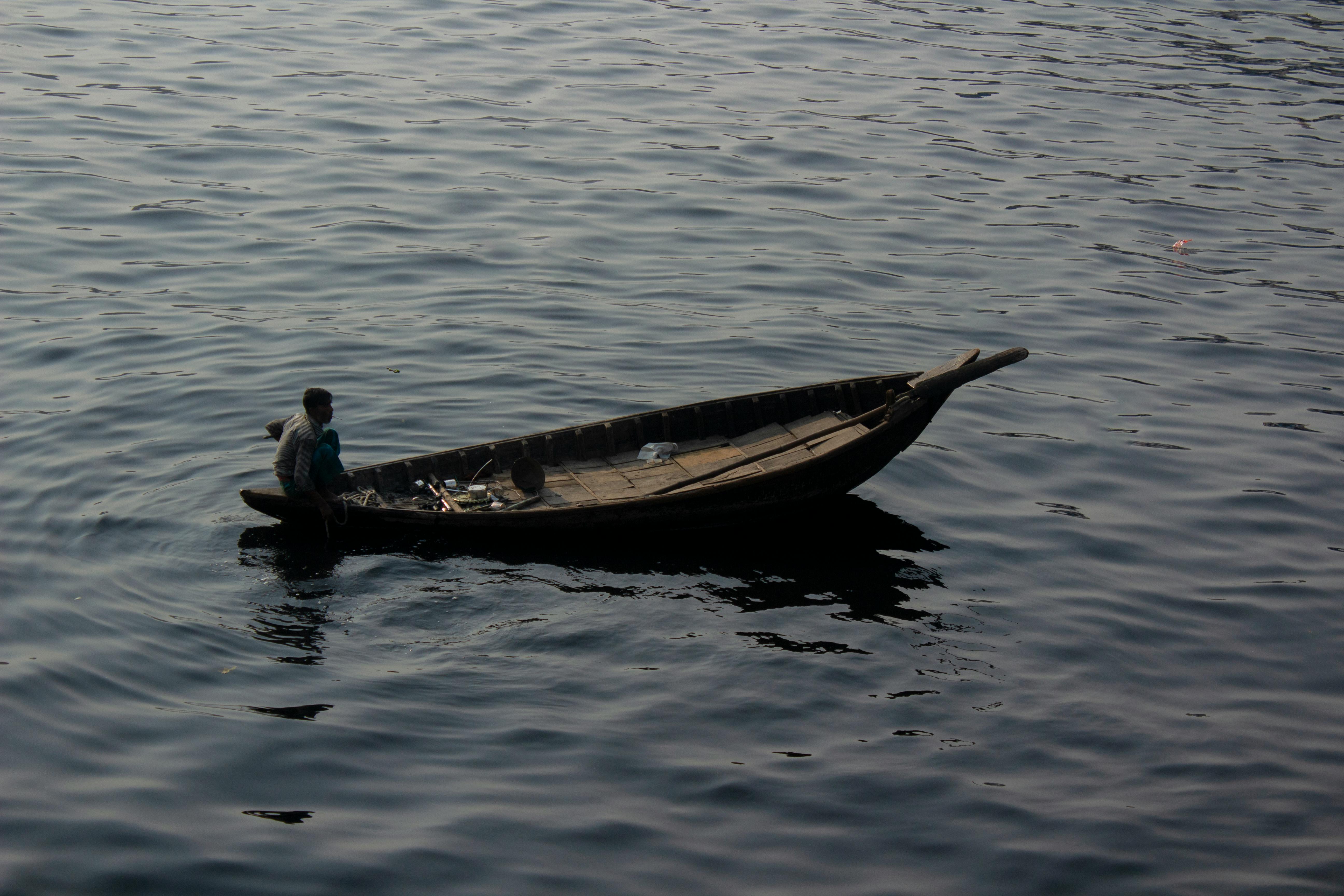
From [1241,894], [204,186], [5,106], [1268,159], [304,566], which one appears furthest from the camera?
[1268,159]

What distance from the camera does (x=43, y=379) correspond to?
15547 mm

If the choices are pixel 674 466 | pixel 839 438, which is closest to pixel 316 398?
pixel 674 466

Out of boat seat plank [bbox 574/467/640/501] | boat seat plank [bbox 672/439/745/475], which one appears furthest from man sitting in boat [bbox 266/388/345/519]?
boat seat plank [bbox 672/439/745/475]

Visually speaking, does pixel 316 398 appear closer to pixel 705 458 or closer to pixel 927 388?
pixel 705 458

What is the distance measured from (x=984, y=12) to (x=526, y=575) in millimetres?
32220

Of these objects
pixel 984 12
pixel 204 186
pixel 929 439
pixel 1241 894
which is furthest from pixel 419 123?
pixel 1241 894

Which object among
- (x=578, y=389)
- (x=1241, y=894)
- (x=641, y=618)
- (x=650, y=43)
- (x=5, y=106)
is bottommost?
(x=1241, y=894)

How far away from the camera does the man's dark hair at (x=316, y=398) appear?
1155 centimetres

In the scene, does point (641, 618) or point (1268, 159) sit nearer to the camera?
point (641, 618)

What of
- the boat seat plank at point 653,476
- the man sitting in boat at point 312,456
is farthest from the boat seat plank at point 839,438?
the man sitting in boat at point 312,456

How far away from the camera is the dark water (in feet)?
29.1

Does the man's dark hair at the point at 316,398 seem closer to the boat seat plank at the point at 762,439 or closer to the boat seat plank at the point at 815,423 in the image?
the boat seat plank at the point at 762,439

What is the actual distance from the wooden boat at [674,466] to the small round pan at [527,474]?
12mm

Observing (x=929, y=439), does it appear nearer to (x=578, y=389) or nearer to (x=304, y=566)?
(x=578, y=389)
